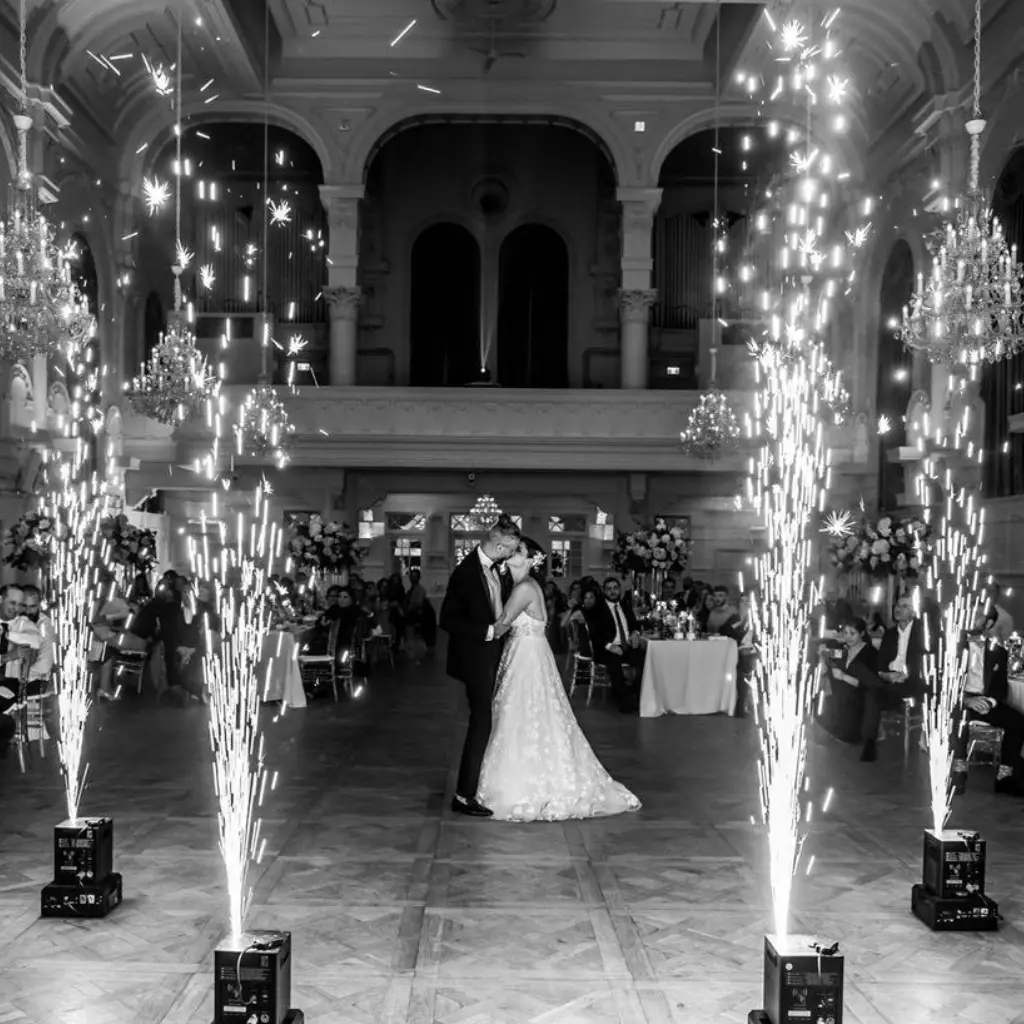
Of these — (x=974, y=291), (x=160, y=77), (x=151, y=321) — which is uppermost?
(x=160, y=77)

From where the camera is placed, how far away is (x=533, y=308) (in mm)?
20594

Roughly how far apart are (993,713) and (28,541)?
325 inches

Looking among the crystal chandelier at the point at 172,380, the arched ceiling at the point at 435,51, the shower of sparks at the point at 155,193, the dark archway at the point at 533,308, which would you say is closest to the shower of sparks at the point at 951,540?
the arched ceiling at the point at 435,51

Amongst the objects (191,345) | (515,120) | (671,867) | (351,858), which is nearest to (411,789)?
(351,858)

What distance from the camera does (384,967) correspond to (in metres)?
3.97

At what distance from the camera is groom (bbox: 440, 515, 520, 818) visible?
616 centimetres

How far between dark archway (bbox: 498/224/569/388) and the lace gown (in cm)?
1432

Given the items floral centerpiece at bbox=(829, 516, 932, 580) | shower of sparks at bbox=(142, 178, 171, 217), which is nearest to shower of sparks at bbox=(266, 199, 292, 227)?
shower of sparks at bbox=(142, 178, 171, 217)

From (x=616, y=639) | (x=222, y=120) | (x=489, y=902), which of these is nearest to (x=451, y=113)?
(x=222, y=120)

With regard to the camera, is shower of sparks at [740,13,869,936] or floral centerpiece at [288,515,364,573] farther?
shower of sparks at [740,13,869,936]

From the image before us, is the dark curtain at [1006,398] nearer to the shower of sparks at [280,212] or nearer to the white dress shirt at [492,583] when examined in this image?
the white dress shirt at [492,583]

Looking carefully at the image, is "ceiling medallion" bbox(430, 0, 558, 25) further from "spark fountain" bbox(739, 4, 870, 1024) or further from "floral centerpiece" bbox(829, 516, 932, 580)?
"floral centerpiece" bbox(829, 516, 932, 580)

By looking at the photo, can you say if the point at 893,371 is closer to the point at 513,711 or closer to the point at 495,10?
the point at 495,10

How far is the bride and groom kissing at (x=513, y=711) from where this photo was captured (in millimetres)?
6156
